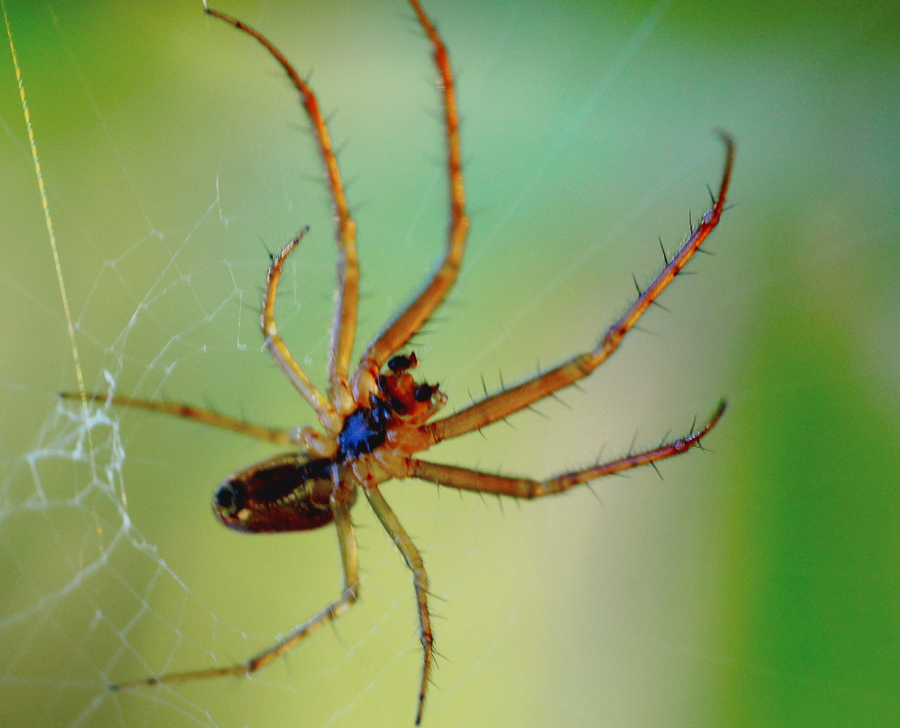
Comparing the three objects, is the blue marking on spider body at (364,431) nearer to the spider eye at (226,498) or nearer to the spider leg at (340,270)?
the spider leg at (340,270)

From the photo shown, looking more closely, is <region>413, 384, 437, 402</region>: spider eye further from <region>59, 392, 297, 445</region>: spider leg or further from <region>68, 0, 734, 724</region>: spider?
<region>59, 392, 297, 445</region>: spider leg

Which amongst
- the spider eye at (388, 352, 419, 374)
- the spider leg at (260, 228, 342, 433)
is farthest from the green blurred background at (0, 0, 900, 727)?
the spider eye at (388, 352, 419, 374)

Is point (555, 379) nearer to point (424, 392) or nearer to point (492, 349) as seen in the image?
point (424, 392)

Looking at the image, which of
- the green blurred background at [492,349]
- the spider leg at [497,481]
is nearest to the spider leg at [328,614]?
the spider leg at [497,481]

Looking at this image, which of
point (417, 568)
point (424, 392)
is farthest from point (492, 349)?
point (417, 568)

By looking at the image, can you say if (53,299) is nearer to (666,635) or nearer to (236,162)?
(236,162)

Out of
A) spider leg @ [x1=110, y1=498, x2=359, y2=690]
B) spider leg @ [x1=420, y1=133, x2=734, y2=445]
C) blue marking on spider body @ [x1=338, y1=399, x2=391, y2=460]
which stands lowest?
spider leg @ [x1=110, y1=498, x2=359, y2=690]
